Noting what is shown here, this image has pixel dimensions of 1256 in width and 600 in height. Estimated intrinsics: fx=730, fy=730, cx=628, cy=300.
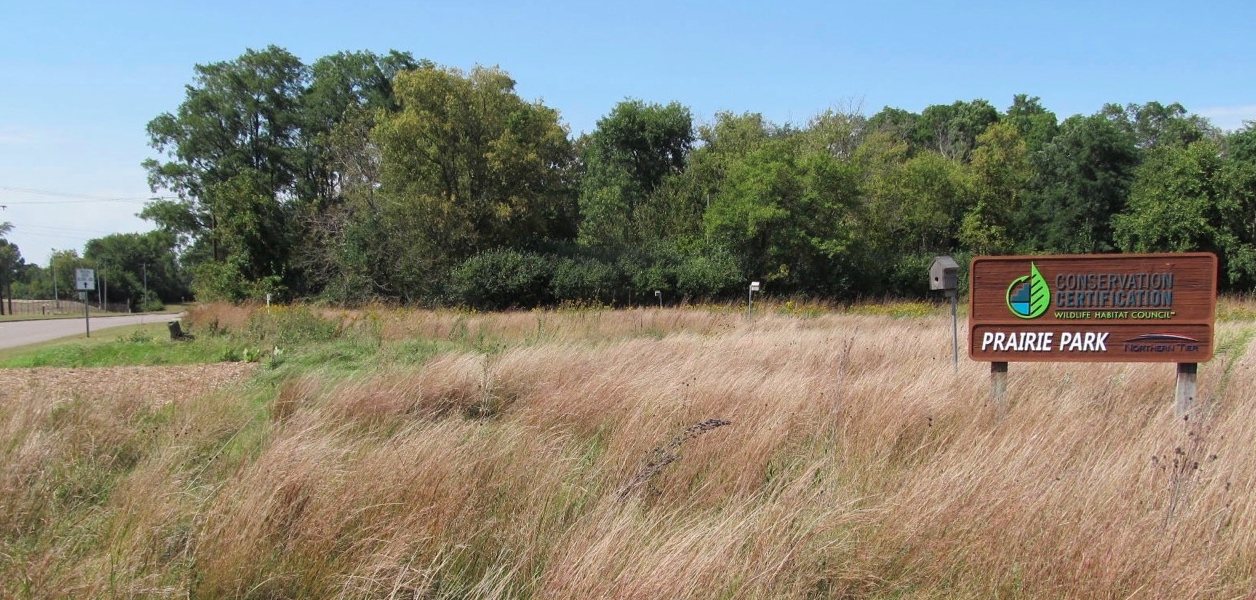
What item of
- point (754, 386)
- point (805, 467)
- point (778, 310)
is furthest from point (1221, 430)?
point (778, 310)

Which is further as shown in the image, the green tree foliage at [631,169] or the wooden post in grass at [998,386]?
the green tree foliage at [631,169]

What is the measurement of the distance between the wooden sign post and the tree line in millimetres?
21172

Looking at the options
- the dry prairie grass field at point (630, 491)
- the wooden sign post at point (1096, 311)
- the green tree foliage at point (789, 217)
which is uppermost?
the green tree foliage at point (789, 217)

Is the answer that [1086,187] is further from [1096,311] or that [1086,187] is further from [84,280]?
[84,280]

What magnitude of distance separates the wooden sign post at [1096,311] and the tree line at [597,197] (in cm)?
2117

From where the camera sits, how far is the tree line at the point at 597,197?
30.1 meters

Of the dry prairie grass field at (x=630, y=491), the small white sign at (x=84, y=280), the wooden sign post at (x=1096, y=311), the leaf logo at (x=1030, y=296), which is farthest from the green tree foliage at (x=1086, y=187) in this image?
the small white sign at (x=84, y=280)

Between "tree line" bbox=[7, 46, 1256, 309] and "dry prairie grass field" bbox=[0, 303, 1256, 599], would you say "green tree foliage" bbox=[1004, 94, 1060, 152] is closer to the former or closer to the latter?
"tree line" bbox=[7, 46, 1256, 309]

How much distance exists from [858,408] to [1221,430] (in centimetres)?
223

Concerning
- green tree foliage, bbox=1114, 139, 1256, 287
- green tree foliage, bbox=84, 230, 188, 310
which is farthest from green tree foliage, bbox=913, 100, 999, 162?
green tree foliage, bbox=84, 230, 188, 310

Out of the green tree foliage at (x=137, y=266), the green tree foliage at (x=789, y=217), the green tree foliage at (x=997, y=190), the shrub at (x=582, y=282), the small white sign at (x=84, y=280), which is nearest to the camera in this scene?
the small white sign at (x=84, y=280)

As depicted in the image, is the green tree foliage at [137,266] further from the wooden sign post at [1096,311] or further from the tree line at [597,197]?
the wooden sign post at [1096,311]

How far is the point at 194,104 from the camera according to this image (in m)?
43.4

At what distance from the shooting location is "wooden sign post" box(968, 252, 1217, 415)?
5906mm
